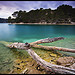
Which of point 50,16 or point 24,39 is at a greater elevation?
point 50,16

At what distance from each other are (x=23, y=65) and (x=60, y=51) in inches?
205

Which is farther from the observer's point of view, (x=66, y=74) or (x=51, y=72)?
(x=51, y=72)

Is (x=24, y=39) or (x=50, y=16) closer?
(x=24, y=39)

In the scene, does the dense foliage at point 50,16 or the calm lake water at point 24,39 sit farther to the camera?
the dense foliage at point 50,16

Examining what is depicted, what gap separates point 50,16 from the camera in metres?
102

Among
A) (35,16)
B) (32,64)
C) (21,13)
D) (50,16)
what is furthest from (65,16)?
(32,64)

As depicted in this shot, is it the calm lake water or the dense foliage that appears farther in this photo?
the dense foliage

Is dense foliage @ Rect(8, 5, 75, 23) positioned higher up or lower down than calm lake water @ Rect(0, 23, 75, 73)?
higher up

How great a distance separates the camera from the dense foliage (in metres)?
91.6

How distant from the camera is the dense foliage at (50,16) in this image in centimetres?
9161

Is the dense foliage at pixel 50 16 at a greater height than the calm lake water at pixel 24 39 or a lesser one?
greater

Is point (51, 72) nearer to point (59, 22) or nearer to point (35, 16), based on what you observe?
point (59, 22)

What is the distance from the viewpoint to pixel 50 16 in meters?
102

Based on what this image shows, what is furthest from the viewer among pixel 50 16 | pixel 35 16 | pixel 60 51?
pixel 35 16
